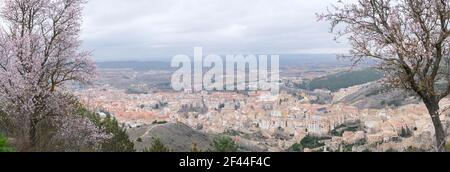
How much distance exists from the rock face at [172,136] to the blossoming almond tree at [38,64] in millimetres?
46001

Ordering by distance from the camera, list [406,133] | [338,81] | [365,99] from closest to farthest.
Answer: [406,133]
[365,99]
[338,81]

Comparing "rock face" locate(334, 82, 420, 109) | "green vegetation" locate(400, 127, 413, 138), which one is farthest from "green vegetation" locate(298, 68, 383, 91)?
"green vegetation" locate(400, 127, 413, 138)

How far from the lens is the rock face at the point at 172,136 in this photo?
7206 centimetres

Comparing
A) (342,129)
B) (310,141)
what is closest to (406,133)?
(310,141)

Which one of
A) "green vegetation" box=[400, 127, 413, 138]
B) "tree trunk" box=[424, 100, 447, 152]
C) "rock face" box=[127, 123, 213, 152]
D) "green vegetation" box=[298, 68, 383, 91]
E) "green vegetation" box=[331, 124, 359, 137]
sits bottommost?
"green vegetation" box=[331, 124, 359, 137]

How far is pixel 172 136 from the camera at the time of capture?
80.2m

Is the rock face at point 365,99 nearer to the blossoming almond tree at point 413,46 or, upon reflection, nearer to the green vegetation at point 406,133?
the green vegetation at point 406,133

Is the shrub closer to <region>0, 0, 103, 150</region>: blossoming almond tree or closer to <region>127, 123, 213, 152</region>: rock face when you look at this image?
<region>127, 123, 213, 152</region>: rock face

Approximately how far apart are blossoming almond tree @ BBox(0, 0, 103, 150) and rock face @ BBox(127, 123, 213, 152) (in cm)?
4600

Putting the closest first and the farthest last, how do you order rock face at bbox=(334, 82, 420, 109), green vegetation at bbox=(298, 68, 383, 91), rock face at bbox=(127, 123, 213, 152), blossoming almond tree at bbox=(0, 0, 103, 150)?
blossoming almond tree at bbox=(0, 0, 103, 150), rock face at bbox=(127, 123, 213, 152), rock face at bbox=(334, 82, 420, 109), green vegetation at bbox=(298, 68, 383, 91)

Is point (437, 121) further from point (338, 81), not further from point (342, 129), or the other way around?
point (338, 81)

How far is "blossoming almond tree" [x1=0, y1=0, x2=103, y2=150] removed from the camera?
60.7 ft

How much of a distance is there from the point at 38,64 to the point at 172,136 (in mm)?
61768

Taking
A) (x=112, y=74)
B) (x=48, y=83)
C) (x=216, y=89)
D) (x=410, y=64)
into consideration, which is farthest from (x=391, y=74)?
(x=216, y=89)
